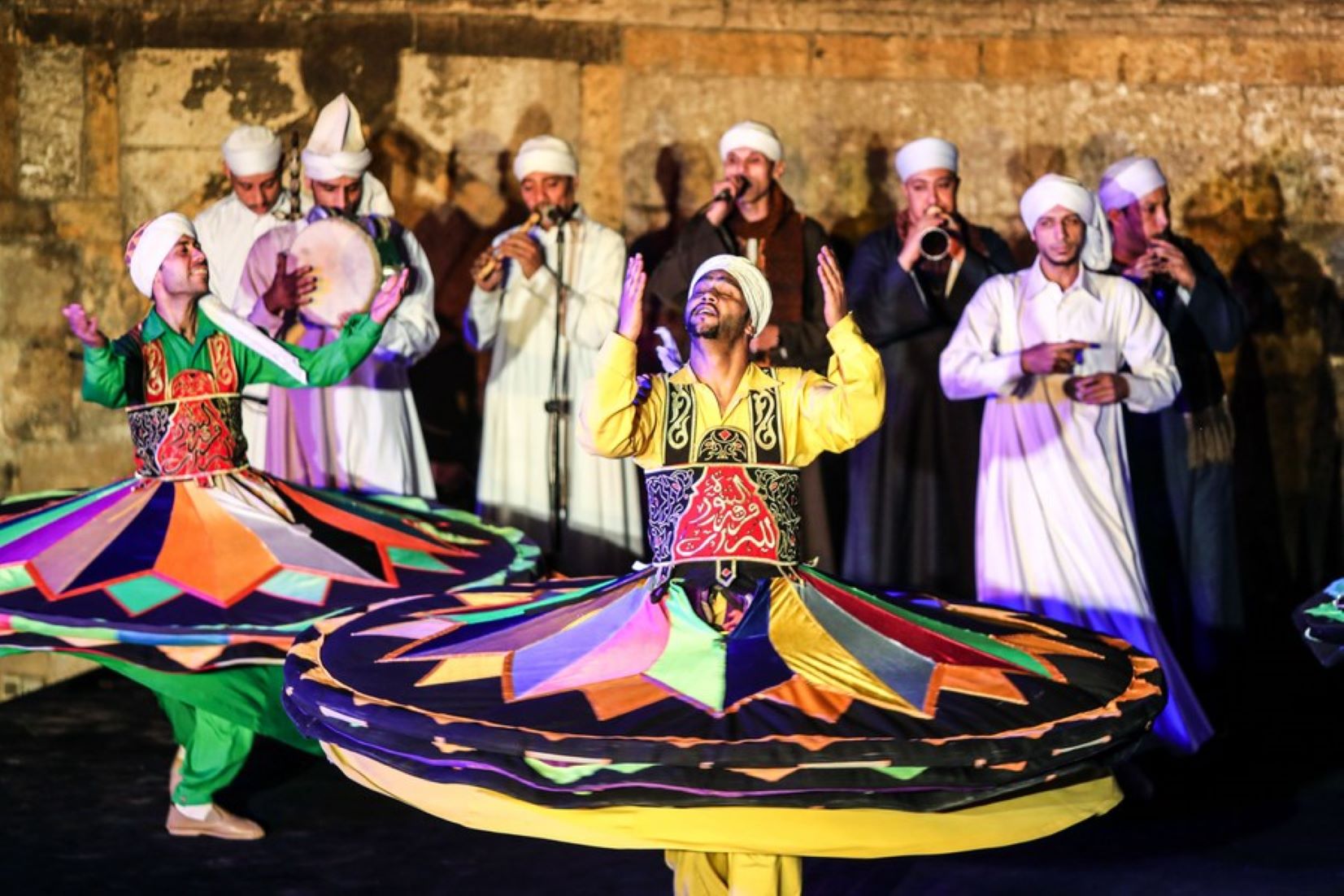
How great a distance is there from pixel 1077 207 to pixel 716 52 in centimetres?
271

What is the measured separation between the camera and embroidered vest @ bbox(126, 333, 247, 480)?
21.0 ft

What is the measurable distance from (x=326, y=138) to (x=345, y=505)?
208cm

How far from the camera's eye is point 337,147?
8172 millimetres

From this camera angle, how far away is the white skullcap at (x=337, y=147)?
8.15 metres

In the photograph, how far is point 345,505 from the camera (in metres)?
6.66

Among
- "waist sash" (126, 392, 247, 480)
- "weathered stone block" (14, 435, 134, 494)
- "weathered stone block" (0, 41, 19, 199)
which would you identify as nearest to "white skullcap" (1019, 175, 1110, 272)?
"waist sash" (126, 392, 247, 480)

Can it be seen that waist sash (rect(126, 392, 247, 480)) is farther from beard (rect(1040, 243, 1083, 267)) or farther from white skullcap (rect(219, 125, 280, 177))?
beard (rect(1040, 243, 1083, 267))

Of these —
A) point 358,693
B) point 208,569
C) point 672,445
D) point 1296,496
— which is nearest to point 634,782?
point 358,693

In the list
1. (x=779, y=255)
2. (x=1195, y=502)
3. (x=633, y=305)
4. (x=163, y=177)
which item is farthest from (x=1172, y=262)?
(x=163, y=177)

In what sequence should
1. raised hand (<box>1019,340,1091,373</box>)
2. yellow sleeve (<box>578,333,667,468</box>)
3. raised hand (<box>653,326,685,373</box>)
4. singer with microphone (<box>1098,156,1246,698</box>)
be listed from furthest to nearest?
singer with microphone (<box>1098,156,1246,698</box>), raised hand (<box>1019,340,1091,373</box>), raised hand (<box>653,326,685,373</box>), yellow sleeve (<box>578,333,667,468</box>)

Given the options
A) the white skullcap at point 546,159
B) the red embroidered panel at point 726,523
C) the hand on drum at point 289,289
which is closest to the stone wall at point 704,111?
the white skullcap at point 546,159

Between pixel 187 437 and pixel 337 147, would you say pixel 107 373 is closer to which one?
pixel 187 437

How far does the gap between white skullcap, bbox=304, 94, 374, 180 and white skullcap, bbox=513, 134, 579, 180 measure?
2.04ft

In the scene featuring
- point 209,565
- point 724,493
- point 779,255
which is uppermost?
point 779,255
